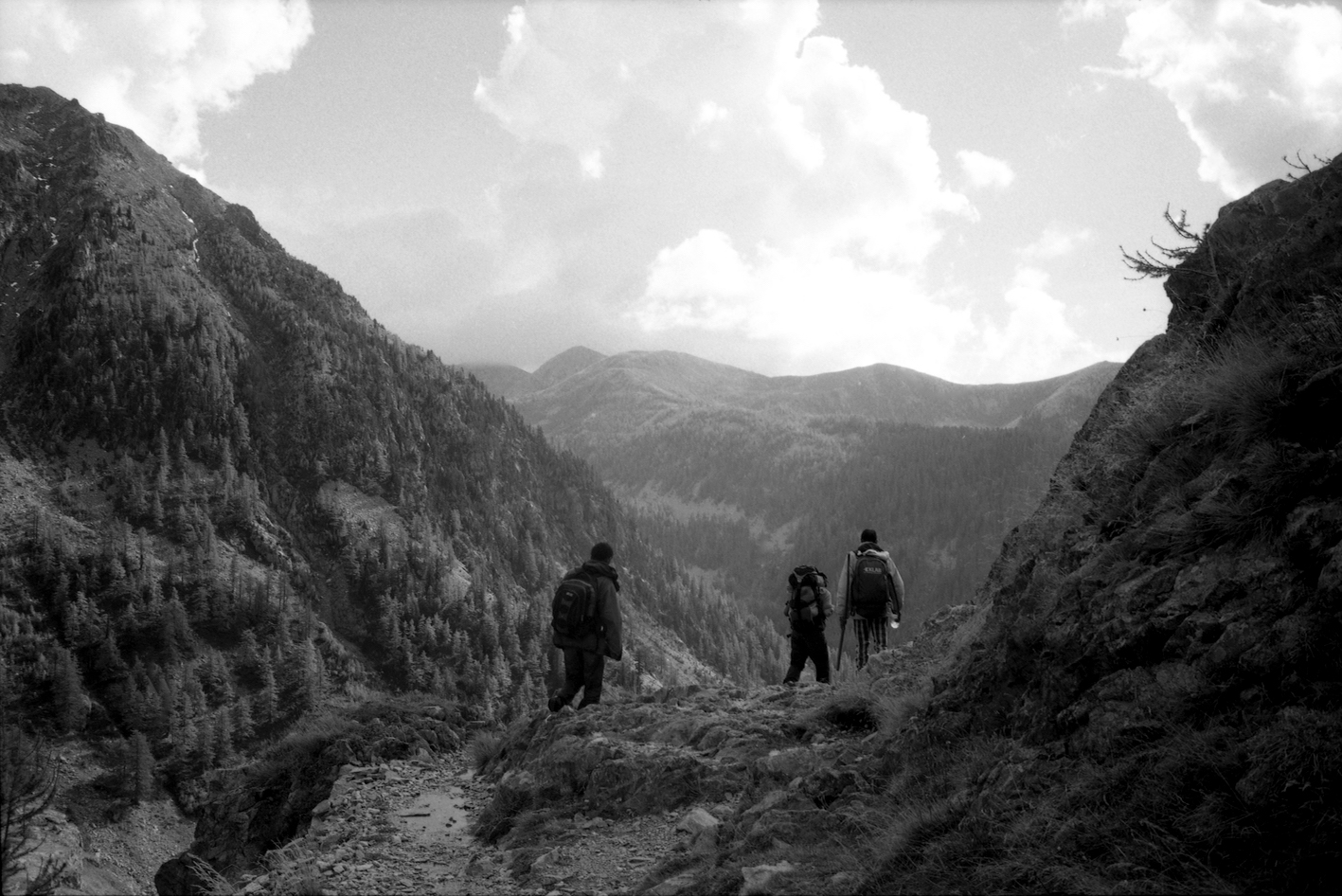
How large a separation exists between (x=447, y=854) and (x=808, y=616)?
6756mm

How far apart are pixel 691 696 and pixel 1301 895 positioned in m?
9.85

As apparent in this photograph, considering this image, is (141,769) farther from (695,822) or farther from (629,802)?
(695,822)

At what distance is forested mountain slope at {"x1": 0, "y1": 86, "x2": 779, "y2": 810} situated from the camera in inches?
3816

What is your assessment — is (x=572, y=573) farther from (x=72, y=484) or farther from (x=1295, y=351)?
(x=72, y=484)

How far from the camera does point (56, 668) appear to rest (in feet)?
294

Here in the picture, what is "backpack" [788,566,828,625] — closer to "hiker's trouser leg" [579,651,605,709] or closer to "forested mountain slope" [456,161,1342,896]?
"hiker's trouser leg" [579,651,605,709]

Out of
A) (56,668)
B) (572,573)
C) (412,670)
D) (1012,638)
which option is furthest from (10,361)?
(1012,638)

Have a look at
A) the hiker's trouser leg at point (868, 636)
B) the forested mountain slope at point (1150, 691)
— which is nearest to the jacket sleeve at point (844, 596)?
the hiker's trouser leg at point (868, 636)

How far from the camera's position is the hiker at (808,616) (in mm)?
13203

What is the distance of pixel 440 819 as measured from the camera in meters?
10.1

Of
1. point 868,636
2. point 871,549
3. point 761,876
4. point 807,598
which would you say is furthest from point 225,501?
point 761,876

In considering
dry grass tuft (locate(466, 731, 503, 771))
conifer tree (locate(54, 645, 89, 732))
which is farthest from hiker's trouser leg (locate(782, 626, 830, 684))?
conifer tree (locate(54, 645, 89, 732))

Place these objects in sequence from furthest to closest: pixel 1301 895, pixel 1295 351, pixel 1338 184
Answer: pixel 1338 184 < pixel 1295 351 < pixel 1301 895

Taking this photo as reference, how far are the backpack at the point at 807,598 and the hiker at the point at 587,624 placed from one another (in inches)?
122
